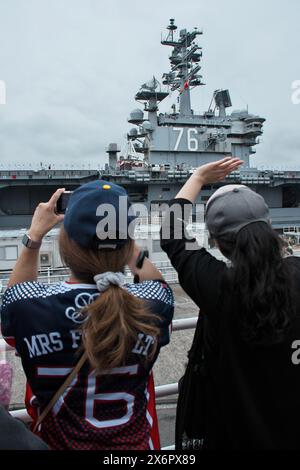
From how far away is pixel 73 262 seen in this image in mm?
1281

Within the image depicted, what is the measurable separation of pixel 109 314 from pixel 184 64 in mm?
33159

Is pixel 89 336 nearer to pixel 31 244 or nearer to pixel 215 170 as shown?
pixel 31 244

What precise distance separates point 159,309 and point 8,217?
26.7 meters

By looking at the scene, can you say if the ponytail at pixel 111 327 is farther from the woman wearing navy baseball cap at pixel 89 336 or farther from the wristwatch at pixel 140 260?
the wristwatch at pixel 140 260

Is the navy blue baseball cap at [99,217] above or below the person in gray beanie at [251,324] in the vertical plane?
above

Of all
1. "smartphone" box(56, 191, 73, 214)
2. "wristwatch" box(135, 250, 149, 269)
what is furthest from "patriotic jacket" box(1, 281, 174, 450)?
"smartphone" box(56, 191, 73, 214)

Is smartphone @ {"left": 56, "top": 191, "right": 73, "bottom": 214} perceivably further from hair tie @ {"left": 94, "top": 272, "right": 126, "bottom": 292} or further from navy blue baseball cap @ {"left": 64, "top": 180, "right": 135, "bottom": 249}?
hair tie @ {"left": 94, "top": 272, "right": 126, "bottom": 292}

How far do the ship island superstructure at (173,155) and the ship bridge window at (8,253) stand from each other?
12.4m

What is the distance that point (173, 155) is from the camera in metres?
29.2

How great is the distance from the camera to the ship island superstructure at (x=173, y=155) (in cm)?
2661

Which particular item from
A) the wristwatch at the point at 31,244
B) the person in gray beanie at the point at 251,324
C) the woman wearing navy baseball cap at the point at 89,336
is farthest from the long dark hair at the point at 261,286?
the wristwatch at the point at 31,244

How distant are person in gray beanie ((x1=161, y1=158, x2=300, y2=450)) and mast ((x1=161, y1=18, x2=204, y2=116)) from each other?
31.1m

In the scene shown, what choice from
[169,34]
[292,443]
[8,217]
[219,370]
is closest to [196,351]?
[219,370]
